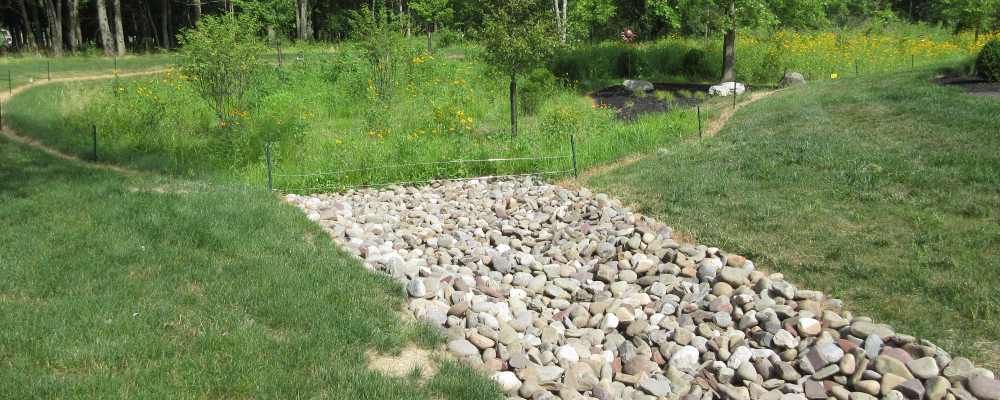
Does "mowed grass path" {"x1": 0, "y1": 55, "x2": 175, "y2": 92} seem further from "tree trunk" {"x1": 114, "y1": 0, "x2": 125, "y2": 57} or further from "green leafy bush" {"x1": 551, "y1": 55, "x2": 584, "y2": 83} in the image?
"green leafy bush" {"x1": 551, "y1": 55, "x2": 584, "y2": 83}

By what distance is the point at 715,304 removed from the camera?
5543 mm

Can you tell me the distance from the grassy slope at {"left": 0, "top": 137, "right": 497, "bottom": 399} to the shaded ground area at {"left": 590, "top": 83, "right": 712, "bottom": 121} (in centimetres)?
959

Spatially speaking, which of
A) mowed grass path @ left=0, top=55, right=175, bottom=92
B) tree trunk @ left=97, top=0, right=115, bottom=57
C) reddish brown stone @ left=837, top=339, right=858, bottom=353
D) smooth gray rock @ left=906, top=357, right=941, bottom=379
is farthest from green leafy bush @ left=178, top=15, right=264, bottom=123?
tree trunk @ left=97, top=0, right=115, bottom=57

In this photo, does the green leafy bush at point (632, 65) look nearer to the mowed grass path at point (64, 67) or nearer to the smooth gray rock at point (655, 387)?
the mowed grass path at point (64, 67)

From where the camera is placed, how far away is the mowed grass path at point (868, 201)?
5117mm

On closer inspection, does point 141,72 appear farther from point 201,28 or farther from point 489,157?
point 489,157

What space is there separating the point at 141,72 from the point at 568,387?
900 inches

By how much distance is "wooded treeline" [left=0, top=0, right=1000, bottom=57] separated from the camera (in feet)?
60.8

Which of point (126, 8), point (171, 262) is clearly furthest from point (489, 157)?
point (126, 8)

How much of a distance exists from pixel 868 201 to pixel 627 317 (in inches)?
130

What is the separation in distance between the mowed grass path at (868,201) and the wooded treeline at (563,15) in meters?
4.89

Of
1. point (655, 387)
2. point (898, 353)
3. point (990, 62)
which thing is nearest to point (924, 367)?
point (898, 353)

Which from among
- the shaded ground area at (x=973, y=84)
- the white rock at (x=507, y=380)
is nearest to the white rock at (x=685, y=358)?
the white rock at (x=507, y=380)

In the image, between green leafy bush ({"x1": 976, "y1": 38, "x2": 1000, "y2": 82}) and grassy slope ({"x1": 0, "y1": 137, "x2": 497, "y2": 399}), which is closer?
grassy slope ({"x1": 0, "y1": 137, "x2": 497, "y2": 399})
